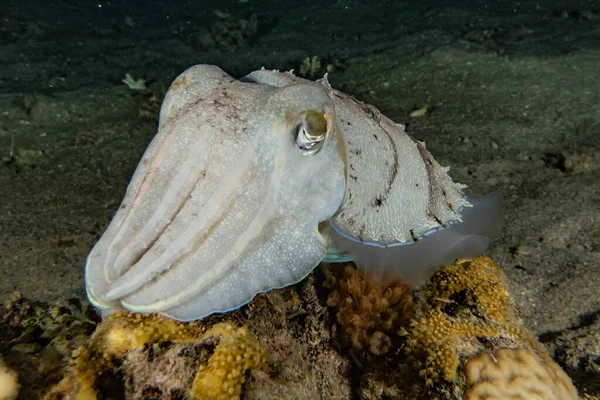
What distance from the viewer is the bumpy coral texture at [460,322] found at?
2172 millimetres

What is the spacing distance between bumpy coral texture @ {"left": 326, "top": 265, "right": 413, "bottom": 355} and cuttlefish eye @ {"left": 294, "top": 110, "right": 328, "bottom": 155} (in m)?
1.46

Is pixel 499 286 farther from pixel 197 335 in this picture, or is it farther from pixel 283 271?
pixel 197 335

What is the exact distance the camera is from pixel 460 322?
2.41 metres

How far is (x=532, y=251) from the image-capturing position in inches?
137

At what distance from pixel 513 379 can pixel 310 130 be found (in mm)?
1802

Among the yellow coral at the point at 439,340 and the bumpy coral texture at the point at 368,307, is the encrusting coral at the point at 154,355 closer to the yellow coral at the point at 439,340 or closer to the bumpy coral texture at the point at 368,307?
the bumpy coral texture at the point at 368,307

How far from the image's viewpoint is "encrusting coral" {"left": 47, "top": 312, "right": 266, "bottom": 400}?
179cm

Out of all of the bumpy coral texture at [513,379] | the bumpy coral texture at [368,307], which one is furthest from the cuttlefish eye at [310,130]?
the bumpy coral texture at [513,379]

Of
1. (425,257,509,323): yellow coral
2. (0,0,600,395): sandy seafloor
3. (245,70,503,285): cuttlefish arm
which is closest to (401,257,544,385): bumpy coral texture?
(425,257,509,323): yellow coral

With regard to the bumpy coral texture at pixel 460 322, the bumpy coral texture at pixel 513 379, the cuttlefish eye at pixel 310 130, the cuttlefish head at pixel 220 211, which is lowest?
the bumpy coral texture at pixel 460 322

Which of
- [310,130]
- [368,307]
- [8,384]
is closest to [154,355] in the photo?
[8,384]

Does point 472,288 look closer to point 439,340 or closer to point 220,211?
point 439,340

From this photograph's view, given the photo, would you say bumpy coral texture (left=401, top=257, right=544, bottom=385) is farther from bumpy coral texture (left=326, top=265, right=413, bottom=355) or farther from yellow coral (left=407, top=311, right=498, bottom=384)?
bumpy coral texture (left=326, top=265, right=413, bottom=355)

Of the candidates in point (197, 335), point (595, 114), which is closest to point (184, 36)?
point (595, 114)
